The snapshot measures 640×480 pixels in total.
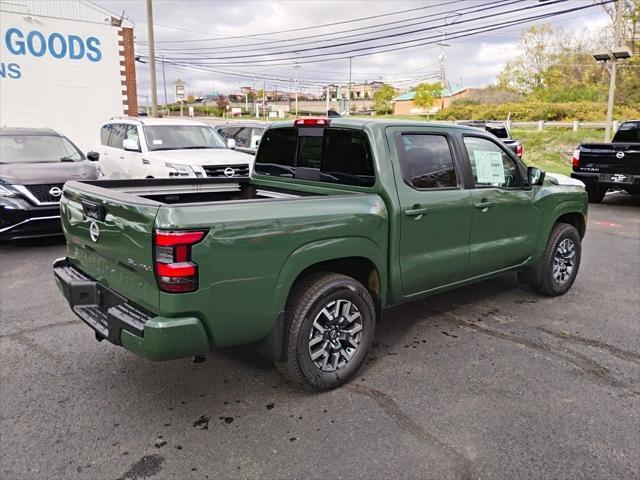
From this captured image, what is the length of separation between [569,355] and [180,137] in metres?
8.42

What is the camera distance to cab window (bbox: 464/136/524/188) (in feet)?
14.6

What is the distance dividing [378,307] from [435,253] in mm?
660

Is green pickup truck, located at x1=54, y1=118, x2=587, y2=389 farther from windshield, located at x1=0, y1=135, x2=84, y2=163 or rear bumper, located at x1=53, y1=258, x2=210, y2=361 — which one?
windshield, located at x1=0, y1=135, x2=84, y2=163

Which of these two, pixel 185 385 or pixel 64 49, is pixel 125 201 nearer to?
pixel 185 385

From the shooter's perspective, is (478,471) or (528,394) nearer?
(478,471)

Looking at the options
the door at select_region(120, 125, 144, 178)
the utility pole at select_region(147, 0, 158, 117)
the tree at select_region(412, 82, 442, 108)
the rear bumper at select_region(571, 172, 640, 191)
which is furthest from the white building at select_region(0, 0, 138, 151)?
the tree at select_region(412, 82, 442, 108)

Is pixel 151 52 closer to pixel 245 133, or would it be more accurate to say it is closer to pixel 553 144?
pixel 245 133

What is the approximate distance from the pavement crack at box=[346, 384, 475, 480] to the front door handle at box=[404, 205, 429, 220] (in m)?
1.27

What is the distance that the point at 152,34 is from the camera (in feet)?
70.5

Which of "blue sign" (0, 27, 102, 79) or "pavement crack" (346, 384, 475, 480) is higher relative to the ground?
"blue sign" (0, 27, 102, 79)

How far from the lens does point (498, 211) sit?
4582mm

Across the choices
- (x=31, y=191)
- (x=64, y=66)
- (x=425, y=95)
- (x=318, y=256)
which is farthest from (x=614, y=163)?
(x=425, y=95)

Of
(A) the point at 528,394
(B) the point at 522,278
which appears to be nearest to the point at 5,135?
(B) the point at 522,278

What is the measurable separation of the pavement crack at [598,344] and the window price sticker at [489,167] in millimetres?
1401
